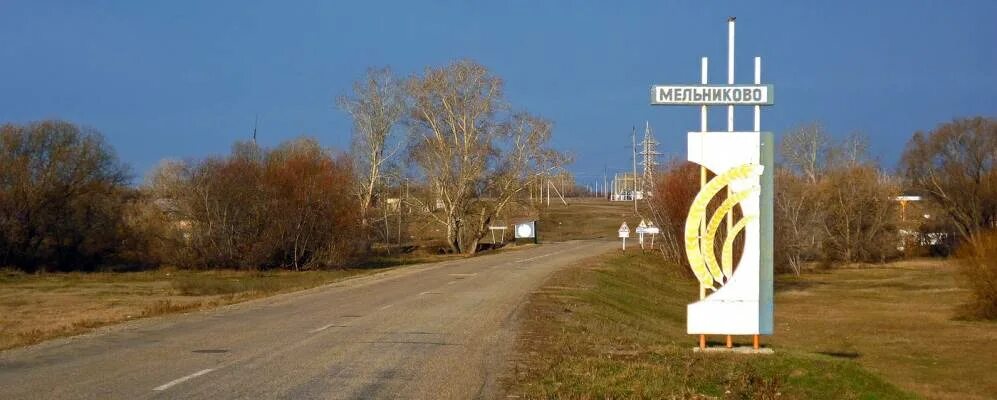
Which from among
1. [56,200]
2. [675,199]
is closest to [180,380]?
[675,199]

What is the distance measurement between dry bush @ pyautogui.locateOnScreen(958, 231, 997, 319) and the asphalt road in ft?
64.1

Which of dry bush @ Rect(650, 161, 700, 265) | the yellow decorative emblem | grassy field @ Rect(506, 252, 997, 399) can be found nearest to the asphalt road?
grassy field @ Rect(506, 252, 997, 399)

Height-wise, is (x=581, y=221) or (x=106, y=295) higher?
(x=581, y=221)

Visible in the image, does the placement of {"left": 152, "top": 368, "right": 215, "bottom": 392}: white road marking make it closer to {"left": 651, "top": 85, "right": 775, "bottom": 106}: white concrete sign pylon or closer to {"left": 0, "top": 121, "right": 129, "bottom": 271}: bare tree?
{"left": 651, "top": 85, "right": 775, "bottom": 106}: white concrete sign pylon


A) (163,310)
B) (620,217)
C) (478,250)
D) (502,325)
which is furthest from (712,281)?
(620,217)

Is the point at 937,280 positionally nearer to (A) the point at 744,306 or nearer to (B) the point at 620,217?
(A) the point at 744,306

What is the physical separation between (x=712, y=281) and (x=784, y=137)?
101 metres

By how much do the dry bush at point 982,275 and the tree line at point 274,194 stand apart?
33.1 meters

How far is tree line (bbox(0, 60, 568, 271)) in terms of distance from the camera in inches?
2362

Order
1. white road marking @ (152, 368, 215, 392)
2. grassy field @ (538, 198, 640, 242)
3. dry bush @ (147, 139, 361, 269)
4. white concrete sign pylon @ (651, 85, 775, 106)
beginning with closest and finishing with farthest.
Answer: white road marking @ (152, 368, 215, 392)
white concrete sign pylon @ (651, 85, 775, 106)
dry bush @ (147, 139, 361, 269)
grassy field @ (538, 198, 640, 242)

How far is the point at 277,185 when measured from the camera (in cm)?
6016

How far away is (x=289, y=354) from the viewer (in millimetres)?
15055

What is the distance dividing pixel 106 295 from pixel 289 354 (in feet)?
94.8

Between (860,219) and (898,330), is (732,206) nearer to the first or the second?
(898,330)
